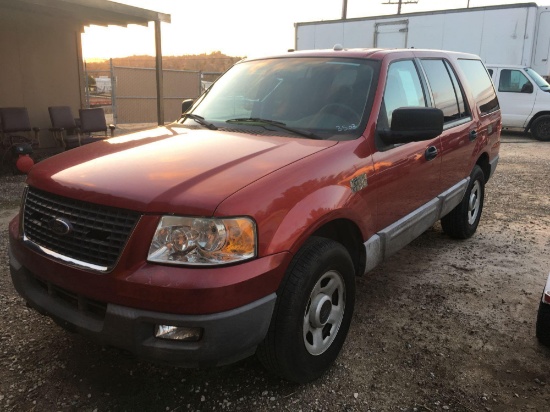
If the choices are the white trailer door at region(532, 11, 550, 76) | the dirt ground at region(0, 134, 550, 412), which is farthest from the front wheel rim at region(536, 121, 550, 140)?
the dirt ground at region(0, 134, 550, 412)

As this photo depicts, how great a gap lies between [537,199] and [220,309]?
6.55 metres

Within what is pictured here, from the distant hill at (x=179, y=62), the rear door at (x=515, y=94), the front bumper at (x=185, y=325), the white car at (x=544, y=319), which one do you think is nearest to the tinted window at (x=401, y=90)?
the white car at (x=544, y=319)

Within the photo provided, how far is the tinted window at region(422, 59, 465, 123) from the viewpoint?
4.13 m

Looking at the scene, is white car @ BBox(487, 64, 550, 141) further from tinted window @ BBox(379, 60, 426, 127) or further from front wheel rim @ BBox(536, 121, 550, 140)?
tinted window @ BBox(379, 60, 426, 127)

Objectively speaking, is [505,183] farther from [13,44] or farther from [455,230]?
[13,44]

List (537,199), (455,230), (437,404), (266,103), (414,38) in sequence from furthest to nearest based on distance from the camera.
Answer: (414,38) < (537,199) < (455,230) < (266,103) < (437,404)

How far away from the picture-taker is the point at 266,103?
3.45 metres

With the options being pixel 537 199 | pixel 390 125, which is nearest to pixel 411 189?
pixel 390 125

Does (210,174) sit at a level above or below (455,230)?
above

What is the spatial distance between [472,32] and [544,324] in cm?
1417

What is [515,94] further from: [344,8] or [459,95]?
[344,8]

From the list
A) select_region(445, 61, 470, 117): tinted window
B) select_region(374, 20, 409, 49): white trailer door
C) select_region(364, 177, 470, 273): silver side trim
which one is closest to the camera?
select_region(364, 177, 470, 273): silver side trim

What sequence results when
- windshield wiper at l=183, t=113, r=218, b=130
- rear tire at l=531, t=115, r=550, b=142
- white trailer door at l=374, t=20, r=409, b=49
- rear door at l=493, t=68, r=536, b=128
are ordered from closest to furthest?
windshield wiper at l=183, t=113, r=218, b=130, rear door at l=493, t=68, r=536, b=128, rear tire at l=531, t=115, r=550, b=142, white trailer door at l=374, t=20, r=409, b=49

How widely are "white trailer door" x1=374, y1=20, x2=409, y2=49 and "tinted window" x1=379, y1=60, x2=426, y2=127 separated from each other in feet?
44.3
